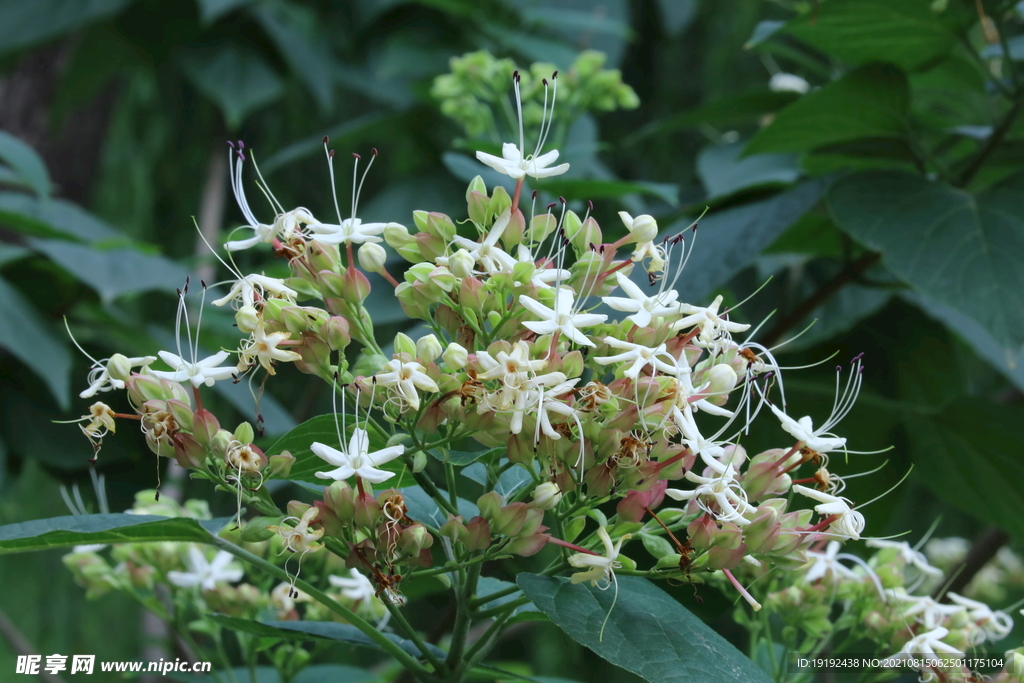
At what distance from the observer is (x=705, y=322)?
1.39 feet

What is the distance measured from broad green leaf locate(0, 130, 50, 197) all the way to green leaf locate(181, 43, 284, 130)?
0.37 m

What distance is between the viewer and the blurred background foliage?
0.82 meters

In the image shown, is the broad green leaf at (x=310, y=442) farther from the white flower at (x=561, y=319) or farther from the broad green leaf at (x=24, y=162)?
the broad green leaf at (x=24, y=162)

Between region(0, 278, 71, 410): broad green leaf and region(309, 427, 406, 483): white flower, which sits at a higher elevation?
region(309, 427, 406, 483): white flower

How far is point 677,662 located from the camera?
405mm

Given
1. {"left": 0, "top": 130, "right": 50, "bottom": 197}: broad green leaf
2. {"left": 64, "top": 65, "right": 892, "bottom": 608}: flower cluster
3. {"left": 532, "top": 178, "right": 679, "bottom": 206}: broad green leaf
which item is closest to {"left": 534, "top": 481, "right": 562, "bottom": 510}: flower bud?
{"left": 64, "top": 65, "right": 892, "bottom": 608}: flower cluster

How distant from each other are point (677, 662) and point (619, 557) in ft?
0.19

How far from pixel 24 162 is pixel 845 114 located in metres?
0.93

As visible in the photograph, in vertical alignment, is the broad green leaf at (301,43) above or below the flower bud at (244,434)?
below

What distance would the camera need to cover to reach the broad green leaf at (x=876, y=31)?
2.60ft

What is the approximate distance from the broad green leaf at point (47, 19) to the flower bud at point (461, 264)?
4.27ft

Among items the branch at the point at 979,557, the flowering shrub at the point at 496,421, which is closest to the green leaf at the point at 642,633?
the flowering shrub at the point at 496,421

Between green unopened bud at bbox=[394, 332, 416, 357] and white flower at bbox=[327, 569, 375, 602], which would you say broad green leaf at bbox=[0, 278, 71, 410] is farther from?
green unopened bud at bbox=[394, 332, 416, 357]

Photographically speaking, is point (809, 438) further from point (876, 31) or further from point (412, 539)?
point (876, 31)
